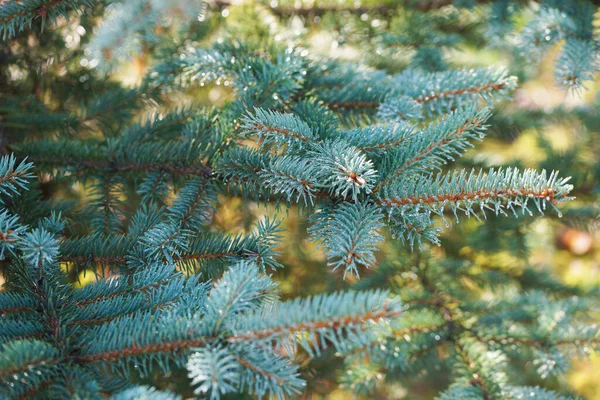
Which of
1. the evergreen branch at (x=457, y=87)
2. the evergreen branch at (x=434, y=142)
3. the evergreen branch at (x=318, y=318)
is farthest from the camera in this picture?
the evergreen branch at (x=457, y=87)

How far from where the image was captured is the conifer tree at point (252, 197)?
469 millimetres

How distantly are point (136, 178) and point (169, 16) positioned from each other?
0.33 metres

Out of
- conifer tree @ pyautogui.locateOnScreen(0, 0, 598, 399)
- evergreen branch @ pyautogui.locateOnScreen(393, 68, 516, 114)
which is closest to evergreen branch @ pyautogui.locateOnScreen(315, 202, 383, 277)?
conifer tree @ pyautogui.locateOnScreen(0, 0, 598, 399)

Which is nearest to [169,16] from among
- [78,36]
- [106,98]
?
[106,98]

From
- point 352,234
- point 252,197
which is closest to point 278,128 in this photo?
point 352,234

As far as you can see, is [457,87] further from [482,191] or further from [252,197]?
[252,197]

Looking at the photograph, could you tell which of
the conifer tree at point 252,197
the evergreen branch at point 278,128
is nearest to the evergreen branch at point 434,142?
the conifer tree at point 252,197

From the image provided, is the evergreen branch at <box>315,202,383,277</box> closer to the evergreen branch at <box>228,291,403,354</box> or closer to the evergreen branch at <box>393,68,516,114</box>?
the evergreen branch at <box>228,291,403,354</box>

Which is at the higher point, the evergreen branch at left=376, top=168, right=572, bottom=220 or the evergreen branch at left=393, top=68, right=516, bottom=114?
the evergreen branch at left=393, top=68, right=516, bottom=114

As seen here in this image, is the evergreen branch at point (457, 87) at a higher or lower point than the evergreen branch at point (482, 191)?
higher

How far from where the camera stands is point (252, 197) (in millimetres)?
826

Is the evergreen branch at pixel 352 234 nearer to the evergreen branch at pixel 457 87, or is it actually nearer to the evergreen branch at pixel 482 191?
the evergreen branch at pixel 482 191

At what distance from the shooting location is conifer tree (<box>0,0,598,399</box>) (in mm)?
469

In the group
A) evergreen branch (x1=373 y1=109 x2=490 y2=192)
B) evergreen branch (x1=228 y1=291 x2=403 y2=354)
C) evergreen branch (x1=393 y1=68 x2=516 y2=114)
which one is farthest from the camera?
evergreen branch (x1=393 y1=68 x2=516 y2=114)
